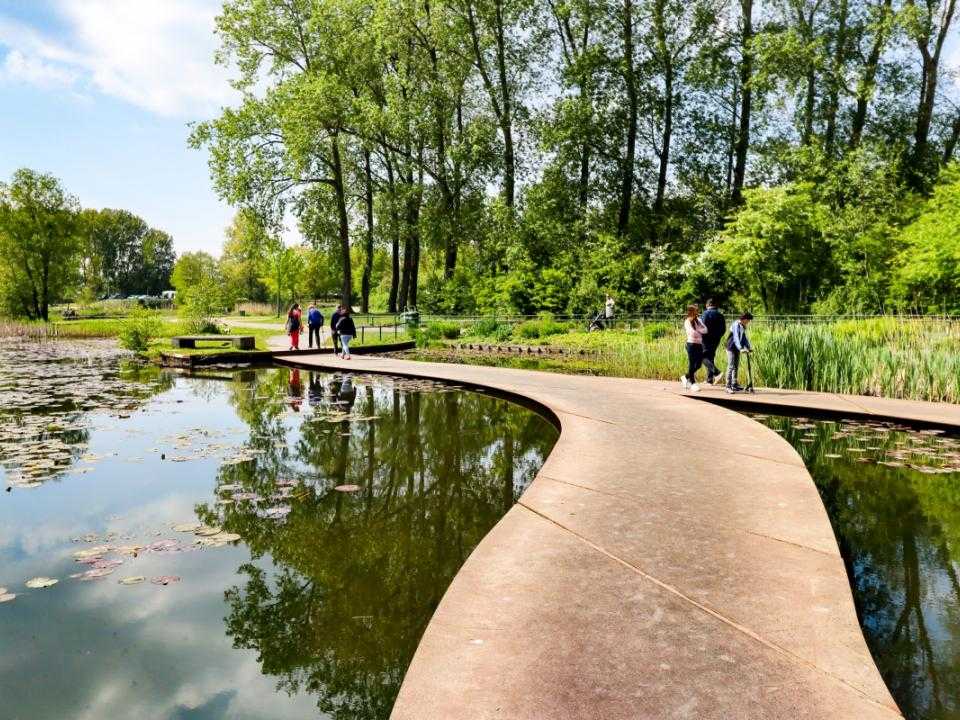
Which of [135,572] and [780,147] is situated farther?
[780,147]

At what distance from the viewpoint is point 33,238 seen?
50406 mm

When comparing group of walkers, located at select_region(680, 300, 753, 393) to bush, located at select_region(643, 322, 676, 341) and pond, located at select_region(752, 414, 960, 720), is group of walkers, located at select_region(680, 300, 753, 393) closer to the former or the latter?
pond, located at select_region(752, 414, 960, 720)

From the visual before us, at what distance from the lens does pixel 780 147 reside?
33.7m

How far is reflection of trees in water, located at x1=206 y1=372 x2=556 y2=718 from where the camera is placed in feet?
12.0

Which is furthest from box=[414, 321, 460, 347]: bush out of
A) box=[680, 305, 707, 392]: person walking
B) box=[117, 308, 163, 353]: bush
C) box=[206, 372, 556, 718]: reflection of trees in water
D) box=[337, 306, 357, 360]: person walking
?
box=[206, 372, 556, 718]: reflection of trees in water

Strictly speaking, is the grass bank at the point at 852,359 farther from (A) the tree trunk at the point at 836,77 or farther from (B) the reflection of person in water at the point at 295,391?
(A) the tree trunk at the point at 836,77

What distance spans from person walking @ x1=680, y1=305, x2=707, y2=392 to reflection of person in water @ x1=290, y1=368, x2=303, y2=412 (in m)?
7.22

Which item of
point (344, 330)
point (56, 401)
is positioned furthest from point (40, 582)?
point (344, 330)

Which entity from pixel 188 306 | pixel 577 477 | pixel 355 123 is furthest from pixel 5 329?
pixel 577 477

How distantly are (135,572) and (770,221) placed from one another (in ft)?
86.3

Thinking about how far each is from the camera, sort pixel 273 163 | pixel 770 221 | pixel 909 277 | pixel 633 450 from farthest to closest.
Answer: pixel 273 163 < pixel 770 221 < pixel 909 277 < pixel 633 450

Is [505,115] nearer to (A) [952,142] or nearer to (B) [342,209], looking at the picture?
(B) [342,209]

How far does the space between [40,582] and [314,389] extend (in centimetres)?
984

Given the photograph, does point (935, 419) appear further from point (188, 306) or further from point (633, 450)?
point (188, 306)
